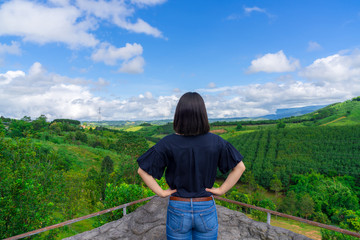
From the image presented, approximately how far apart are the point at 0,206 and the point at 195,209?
318 inches

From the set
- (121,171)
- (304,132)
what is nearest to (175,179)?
(121,171)

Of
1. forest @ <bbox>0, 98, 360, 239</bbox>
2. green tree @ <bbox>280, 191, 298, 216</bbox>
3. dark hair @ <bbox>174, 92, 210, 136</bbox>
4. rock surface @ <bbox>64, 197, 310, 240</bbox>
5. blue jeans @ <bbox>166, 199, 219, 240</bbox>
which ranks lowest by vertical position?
green tree @ <bbox>280, 191, 298, 216</bbox>

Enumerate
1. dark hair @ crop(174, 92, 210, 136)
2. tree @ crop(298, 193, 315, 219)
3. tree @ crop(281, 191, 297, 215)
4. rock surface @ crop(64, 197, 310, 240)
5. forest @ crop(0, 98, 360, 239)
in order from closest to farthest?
dark hair @ crop(174, 92, 210, 136)
rock surface @ crop(64, 197, 310, 240)
forest @ crop(0, 98, 360, 239)
tree @ crop(298, 193, 315, 219)
tree @ crop(281, 191, 297, 215)

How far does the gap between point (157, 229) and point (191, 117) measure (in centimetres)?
334

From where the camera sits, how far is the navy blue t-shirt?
171 cm

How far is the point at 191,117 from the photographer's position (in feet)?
5.51

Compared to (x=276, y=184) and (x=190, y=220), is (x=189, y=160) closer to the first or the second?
(x=190, y=220)

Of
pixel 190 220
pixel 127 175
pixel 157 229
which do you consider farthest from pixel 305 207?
pixel 190 220

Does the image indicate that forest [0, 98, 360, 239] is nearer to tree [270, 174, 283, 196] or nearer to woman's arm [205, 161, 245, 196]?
tree [270, 174, 283, 196]

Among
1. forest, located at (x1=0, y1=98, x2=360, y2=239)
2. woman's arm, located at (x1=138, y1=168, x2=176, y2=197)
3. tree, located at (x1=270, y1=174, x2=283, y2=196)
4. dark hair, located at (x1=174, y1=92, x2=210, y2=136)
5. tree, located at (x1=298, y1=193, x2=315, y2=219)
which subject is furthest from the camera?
tree, located at (x1=270, y1=174, x2=283, y2=196)

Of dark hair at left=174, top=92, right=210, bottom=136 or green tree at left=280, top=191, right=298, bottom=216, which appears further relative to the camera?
green tree at left=280, top=191, right=298, bottom=216

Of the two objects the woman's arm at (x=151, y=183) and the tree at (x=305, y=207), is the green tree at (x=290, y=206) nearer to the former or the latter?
the tree at (x=305, y=207)

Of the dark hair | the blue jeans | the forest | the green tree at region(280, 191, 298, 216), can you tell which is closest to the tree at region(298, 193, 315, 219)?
the forest

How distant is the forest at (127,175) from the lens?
7.40 meters
